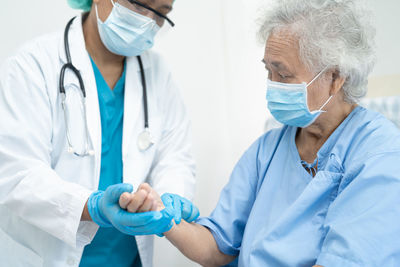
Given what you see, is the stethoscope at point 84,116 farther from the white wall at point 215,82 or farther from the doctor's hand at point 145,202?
the white wall at point 215,82

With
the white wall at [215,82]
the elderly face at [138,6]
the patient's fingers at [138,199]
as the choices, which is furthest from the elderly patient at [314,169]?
the white wall at [215,82]

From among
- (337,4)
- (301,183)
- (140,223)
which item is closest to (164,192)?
(140,223)

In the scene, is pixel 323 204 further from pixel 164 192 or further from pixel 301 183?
pixel 164 192

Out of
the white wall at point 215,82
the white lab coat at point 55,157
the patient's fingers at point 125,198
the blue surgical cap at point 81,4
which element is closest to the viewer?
the patient's fingers at point 125,198

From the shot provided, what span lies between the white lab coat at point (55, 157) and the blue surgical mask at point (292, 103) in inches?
19.1

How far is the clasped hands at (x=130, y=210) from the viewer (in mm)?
1030

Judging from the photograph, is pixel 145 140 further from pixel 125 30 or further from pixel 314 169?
pixel 314 169

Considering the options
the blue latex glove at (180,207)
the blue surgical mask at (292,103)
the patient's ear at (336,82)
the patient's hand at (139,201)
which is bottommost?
the blue latex glove at (180,207)

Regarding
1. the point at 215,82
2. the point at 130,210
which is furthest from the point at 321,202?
the point at 215,82

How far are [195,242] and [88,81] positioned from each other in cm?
68

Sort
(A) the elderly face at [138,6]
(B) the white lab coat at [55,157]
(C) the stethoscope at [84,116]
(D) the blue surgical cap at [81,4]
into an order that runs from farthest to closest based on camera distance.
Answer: (D) the blue surgical cap at [81,4]
(A) the elderly face at [138,6]
(C) the stethoscope at [84,116]
(B) the white lab coat at [55,157]

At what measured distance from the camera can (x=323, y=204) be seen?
1.08 meters

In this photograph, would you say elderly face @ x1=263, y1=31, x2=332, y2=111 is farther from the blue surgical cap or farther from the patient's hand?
the blue surgical cap

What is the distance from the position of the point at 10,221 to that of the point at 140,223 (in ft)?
1.74
